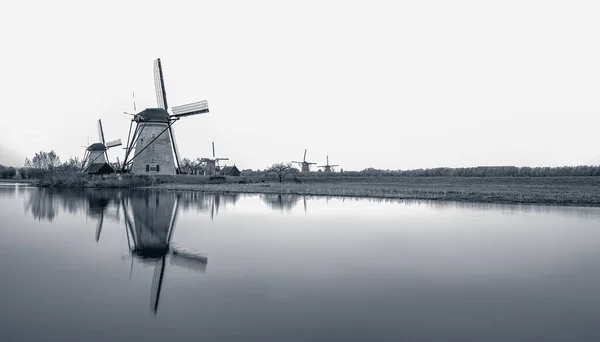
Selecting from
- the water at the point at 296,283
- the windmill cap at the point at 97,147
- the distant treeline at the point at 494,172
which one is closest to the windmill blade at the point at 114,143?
the windmill cap at the point at 97,147

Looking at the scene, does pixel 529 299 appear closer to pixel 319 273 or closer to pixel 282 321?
pixel 319 273

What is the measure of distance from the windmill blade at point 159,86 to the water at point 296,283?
112ft

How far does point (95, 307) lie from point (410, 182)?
5244 centimetres

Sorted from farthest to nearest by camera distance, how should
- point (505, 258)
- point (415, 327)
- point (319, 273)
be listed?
1. point (505, 258)
2. point (319, 273)
3. point (415, 327)

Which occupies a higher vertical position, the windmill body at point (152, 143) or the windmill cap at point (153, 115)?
the windmill cap at point (153, 115)

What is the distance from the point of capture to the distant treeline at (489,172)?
48.5 m

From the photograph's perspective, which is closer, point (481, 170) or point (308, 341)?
point (308, 341)

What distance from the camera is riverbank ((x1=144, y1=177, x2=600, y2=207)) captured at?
26016 millimetres

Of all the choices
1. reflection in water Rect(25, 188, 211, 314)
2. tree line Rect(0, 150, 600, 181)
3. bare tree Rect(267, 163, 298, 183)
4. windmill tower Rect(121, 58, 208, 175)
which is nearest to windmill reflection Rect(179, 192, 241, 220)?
reflection in water Rect(25, 188, 211, 314)

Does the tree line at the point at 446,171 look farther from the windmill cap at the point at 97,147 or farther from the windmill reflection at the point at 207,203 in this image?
the windmill reflection at the point at 207,203

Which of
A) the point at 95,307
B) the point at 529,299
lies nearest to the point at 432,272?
the point at 529,299

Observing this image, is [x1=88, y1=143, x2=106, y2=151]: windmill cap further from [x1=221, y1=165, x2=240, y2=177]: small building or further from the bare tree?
the bare tree

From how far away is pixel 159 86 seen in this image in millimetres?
46688

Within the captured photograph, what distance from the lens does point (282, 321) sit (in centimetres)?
533
